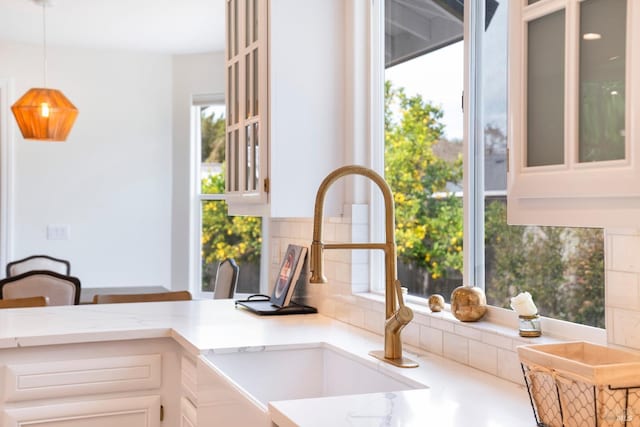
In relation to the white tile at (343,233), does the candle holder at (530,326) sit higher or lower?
lower

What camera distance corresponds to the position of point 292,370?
2174mm

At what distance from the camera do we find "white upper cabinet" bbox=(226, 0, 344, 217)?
2598 mm

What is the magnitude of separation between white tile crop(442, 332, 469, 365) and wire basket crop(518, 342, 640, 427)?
0.59m

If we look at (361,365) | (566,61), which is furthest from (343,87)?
(566,61)

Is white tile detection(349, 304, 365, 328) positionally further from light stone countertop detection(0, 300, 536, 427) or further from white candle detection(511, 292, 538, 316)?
white candle detection(511, 292, 538, 316)

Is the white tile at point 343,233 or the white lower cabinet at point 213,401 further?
the white tile at point 343,233

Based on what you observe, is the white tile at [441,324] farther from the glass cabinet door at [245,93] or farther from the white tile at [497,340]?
the glass cabinet door at [245,93]

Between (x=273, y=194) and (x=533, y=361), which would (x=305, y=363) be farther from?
(x=533, y=361)

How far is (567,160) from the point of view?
1190mm

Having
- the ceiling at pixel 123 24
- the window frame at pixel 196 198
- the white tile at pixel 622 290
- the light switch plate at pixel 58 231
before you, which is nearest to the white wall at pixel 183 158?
the window frame at pixel 196 198

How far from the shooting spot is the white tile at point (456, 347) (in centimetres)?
193

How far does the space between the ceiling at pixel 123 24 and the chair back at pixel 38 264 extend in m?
1.62

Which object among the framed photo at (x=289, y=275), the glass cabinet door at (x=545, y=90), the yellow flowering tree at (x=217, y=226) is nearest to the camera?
the glass cabinet door at (x=545, y=90)

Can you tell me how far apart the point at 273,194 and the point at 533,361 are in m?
1.45
